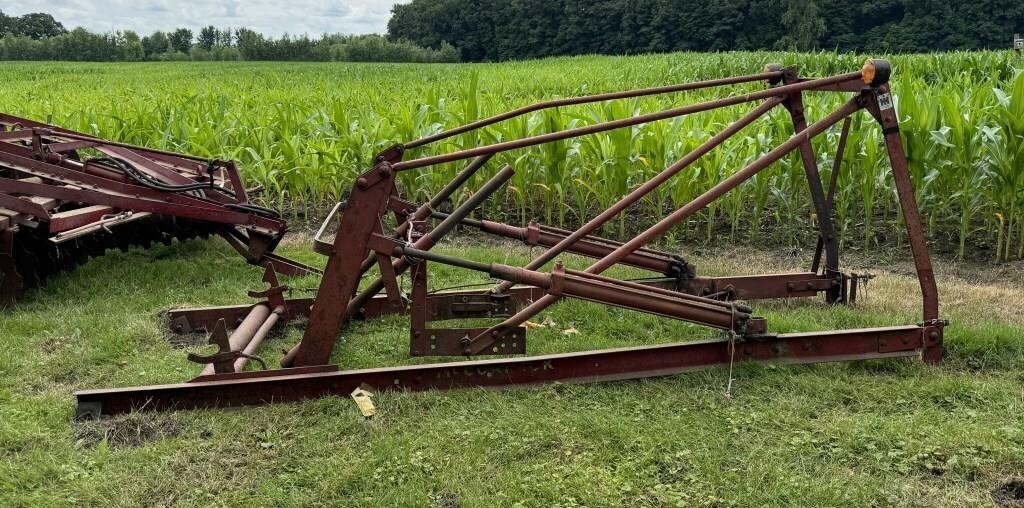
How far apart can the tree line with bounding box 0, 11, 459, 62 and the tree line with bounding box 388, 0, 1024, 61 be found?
7129 mm

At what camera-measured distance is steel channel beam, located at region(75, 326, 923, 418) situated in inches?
132

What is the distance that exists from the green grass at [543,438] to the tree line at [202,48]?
176 feet

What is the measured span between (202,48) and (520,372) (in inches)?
2325

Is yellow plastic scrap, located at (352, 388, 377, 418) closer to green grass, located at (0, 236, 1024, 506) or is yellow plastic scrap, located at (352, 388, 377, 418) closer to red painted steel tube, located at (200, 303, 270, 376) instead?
green grass, located at (0, 236, 1024, 506)

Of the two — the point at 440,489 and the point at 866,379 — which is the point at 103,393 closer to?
the point at 440,489

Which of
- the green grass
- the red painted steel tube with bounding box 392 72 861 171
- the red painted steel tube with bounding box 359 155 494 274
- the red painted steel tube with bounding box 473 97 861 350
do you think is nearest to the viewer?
the green grass

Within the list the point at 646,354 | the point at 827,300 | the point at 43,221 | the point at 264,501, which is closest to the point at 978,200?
the point at 827,300

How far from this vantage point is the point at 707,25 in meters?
58.3

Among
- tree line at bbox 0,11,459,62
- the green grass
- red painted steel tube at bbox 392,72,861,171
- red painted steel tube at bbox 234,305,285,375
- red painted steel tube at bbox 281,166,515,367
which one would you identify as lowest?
the green grass

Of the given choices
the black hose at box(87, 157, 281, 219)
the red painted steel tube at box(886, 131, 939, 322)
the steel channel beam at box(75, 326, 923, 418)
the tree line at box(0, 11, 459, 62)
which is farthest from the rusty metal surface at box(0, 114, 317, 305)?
the tree line at box(0, 11, 459, 62)

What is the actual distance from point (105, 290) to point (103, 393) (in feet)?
7.31

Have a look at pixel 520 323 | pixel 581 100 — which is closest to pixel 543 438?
pixel 520 323

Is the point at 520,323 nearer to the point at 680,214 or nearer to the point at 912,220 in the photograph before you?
the point at 680,214

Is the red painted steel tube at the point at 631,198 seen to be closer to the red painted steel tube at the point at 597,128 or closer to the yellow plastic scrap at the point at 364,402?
the red painted steel tube at the point at 597,128
